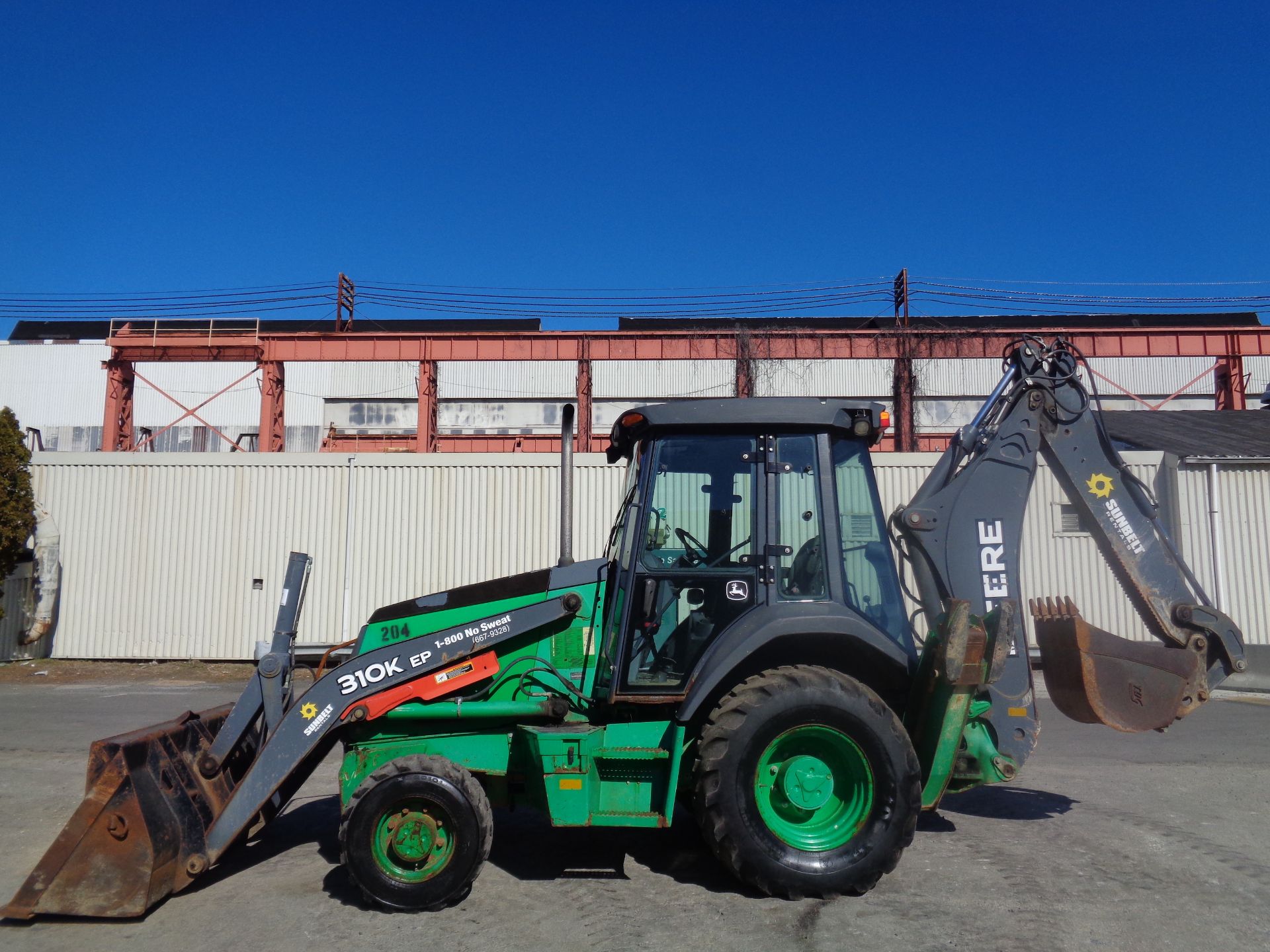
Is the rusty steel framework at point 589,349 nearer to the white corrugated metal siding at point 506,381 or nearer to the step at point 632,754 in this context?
the white corrugated metal siding at point 506,381

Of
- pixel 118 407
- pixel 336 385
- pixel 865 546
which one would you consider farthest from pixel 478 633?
pixel 336 385

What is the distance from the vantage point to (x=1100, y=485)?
5.54 meters

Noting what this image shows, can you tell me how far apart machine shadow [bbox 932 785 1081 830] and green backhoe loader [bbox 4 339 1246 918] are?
38.7 inches

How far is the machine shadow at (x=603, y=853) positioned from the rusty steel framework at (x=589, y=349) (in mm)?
14504

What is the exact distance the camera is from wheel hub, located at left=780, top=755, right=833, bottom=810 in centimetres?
450

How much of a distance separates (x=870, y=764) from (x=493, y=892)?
198cm

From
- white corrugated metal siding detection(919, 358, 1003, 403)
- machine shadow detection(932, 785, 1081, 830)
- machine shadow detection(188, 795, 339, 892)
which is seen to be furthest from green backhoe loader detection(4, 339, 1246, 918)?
white corrugated metal siding detection(919, 358, 1003, 403)

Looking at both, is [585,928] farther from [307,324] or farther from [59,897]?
[307,324]

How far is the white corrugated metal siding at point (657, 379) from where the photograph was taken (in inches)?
1214

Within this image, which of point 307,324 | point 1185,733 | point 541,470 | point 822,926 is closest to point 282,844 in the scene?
point 822,926

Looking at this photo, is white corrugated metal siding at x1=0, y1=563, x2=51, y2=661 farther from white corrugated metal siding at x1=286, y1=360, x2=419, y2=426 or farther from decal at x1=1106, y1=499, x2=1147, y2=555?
white corrugated metal siding at x1=286, y1=360, x2=419, y2=426

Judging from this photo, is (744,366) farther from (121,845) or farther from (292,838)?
(121,845)

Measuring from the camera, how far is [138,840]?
4.19 meters

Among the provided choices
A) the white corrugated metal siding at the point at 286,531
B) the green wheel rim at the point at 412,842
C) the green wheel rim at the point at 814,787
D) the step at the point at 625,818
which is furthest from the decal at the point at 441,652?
the white corrugated metal siding at the point at 286,531
